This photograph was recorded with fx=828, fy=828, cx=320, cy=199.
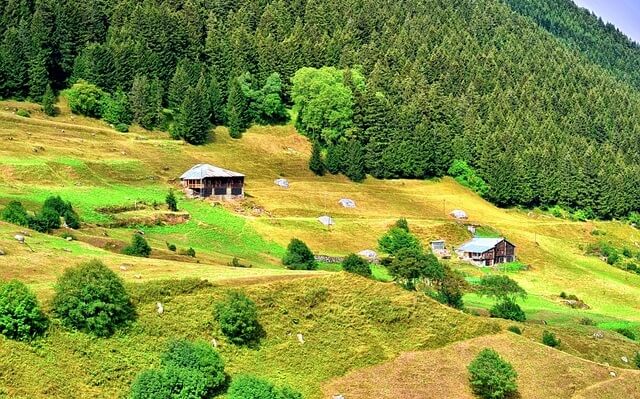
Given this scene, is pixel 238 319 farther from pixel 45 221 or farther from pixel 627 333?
pixel 627 333

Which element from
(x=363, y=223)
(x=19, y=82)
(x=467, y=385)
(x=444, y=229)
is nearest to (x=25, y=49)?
(x=19, y=82)

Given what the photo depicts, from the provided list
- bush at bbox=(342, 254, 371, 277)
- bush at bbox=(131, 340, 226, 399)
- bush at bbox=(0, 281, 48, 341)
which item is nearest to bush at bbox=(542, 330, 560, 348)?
bush at bbox=(342, 254, 371, 277)

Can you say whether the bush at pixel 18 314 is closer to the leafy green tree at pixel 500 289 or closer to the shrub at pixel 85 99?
the leafy green tree at pixel 500 289

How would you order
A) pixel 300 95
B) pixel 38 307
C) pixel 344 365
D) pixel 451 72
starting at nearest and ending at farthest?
pixel 38 307, pixel 344 365, pixel 300 95, pixel 451 72

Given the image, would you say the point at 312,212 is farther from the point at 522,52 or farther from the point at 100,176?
the point at 522,52

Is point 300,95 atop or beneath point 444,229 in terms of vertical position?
atop

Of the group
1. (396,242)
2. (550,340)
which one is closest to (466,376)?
(550,340)
